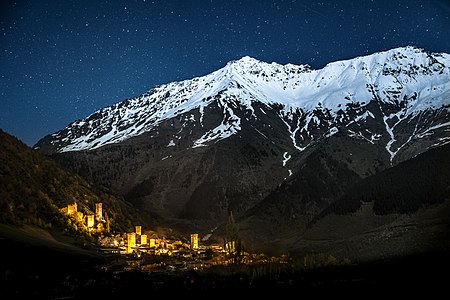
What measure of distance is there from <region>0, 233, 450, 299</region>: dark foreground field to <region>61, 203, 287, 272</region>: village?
7.27m

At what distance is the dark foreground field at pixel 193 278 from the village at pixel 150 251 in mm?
7273

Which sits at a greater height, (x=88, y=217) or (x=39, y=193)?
(x=39, y=193)

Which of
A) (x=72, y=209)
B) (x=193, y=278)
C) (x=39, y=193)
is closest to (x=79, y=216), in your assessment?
(x=72, y=209)

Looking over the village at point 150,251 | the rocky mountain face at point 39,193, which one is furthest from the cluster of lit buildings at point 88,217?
the rocky mountain face at point 39,193

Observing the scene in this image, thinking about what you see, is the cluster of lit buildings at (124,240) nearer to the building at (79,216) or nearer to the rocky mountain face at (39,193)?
the building at (79,216)

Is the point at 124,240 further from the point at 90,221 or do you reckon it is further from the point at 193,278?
the point at 193,278

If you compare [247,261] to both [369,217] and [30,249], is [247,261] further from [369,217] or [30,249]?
[30,249]

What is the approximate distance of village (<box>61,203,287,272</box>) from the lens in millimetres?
119688

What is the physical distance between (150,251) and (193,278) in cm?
3333

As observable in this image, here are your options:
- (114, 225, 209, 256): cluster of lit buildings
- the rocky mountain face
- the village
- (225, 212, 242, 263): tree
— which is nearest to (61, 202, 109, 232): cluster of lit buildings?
the village

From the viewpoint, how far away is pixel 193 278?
105m

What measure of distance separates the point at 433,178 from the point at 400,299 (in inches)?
3762

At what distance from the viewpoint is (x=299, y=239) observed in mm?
177000

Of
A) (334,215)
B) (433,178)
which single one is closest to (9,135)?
(334,215)
